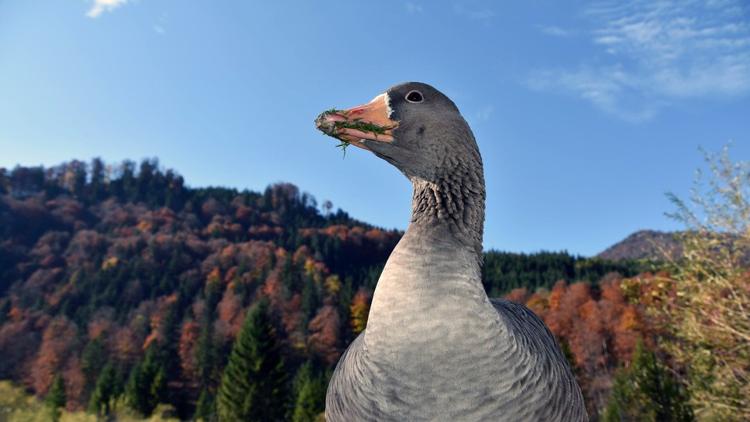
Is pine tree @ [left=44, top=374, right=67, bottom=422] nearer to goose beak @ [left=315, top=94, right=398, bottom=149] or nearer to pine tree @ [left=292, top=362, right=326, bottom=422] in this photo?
pine tree @ [left=292, top=362, right=326, bottom=422]

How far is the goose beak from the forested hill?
42665 mm

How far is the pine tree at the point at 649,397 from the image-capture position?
33.9 meters

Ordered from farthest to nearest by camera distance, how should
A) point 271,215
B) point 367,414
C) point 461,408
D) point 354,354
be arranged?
point 271,215
point 354,354
point 367,414
point 461,408

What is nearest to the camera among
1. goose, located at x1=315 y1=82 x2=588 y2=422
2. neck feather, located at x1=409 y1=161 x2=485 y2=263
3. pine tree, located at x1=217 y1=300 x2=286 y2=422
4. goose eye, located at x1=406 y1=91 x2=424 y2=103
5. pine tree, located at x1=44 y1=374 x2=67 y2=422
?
goose, located at x1=315 y1=82 x2=588 y2=422

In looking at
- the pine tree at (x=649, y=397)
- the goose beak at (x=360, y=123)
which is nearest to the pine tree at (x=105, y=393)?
the pine tree at (x=649, y=397)

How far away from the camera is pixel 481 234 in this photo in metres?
3.86

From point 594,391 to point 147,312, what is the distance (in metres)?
80.3

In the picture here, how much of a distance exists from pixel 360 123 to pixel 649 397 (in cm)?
3990

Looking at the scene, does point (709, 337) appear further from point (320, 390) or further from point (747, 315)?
point (320, 390)

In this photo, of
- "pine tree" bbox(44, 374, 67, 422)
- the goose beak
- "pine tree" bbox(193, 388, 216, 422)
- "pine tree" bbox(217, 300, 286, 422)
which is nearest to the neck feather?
the goose beak

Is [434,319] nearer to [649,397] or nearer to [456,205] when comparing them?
[456,205]

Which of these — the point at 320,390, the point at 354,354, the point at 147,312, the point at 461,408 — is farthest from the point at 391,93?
the point at 147,312

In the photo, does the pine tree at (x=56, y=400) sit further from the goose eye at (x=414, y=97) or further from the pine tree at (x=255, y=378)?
the goose eye at (x=414, y=97)

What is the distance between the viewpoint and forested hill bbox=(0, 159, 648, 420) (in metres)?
70.3
